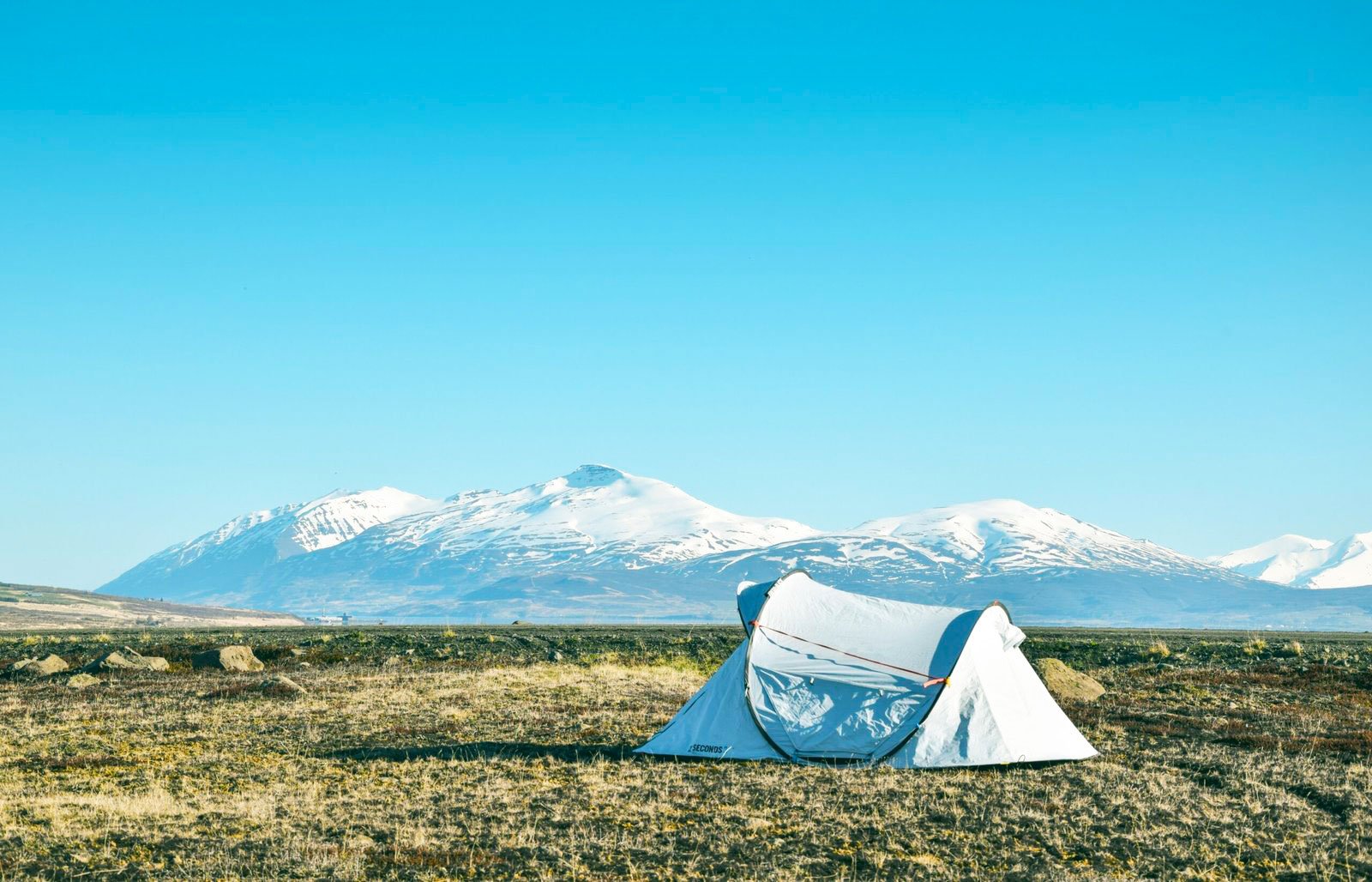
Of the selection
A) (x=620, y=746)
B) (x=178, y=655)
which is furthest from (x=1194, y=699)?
(x=178, y=655)

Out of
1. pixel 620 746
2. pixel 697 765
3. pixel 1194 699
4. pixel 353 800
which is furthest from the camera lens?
pixel 1194 699

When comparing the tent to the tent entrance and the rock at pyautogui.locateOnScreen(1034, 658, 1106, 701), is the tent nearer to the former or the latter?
the tent entrance

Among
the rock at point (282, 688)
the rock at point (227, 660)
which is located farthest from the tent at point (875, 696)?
the rock at point (227, 660)

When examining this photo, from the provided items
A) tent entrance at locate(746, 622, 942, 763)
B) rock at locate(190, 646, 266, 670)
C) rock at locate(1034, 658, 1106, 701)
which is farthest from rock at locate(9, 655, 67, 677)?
rock at locate(1034, 658, 1106, 701)

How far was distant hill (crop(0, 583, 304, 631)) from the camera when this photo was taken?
12419cm

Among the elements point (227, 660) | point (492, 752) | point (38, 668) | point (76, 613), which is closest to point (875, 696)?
point (492, 752)

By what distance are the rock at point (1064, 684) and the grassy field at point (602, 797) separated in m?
1.00

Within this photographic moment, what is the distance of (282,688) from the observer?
3222 cm

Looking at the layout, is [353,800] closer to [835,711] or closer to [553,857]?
[553,857]

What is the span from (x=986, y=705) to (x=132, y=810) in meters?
13.0

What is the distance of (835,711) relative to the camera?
20406 millimetres

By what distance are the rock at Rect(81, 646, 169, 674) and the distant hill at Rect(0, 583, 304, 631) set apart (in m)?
73.9

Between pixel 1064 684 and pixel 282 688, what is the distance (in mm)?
20342

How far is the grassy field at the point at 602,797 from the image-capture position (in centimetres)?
1392
